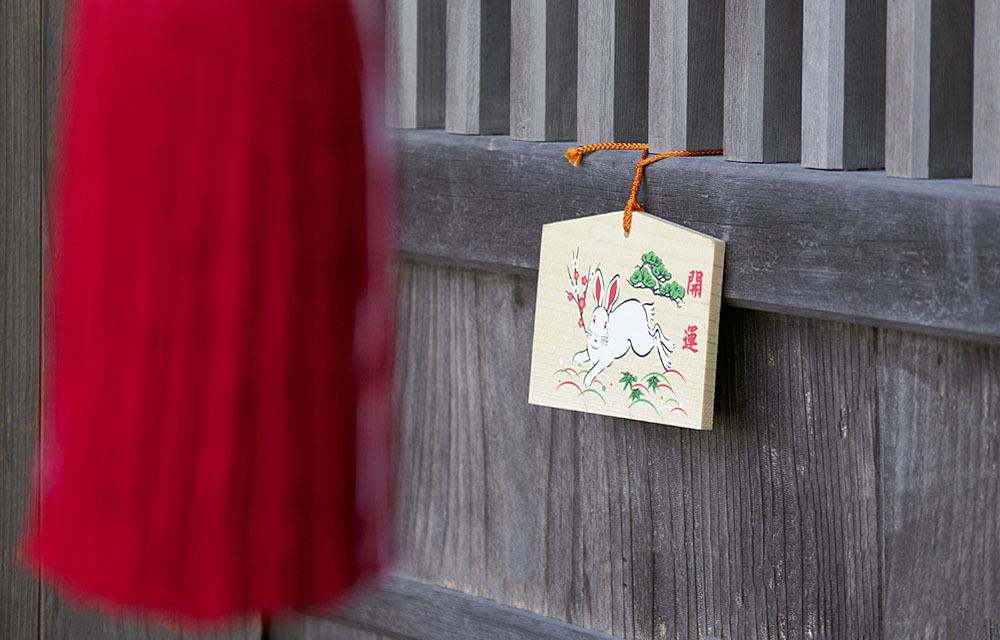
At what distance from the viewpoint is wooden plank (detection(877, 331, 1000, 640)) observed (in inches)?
33.2

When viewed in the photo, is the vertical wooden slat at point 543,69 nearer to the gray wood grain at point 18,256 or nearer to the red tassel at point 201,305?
the gray wood grain at point 18,256

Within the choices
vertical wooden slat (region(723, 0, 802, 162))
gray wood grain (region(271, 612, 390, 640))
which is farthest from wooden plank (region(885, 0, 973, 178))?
gray wood grain (region(271, 612, 390, 640))

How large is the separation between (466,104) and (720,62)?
27 cm

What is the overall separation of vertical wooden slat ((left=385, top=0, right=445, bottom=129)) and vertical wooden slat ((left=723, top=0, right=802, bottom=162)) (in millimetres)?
370

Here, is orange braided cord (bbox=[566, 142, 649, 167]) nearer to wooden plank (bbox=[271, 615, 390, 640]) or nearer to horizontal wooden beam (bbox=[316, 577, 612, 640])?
horizontal wooden beam (bbox=[316, 577, 612, 640])

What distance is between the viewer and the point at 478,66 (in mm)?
1125

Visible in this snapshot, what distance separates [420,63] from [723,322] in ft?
1.41

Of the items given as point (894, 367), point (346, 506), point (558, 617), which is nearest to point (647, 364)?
point (894, 367)

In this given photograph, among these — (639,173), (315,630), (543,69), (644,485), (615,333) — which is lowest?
(315,630)

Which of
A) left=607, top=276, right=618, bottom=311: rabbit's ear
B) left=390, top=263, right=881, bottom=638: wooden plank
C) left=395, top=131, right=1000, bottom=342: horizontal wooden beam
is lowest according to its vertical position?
left=390, top=263, right=881, bottom=638: wooden plank

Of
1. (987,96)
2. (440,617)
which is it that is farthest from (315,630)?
(987,96)

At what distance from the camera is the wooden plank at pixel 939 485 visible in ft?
2.76

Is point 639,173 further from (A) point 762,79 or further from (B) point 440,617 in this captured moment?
(B) point 440,617

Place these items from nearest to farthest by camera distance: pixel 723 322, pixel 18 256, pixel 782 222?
pixel 782 222 < pixel 723 322 < pixel 18 256
